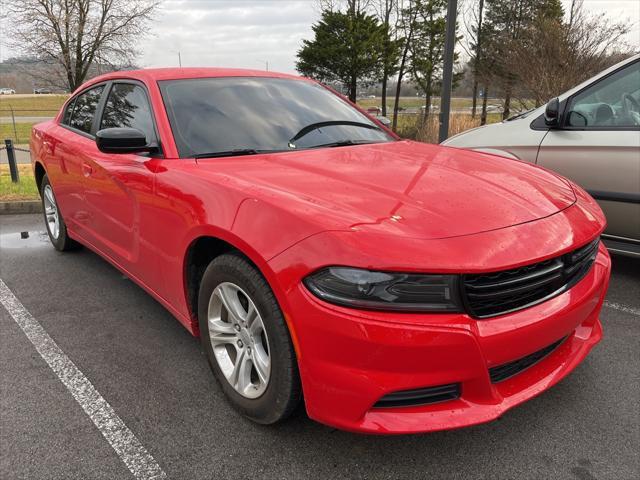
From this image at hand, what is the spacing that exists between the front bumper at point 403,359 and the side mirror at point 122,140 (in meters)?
1.40

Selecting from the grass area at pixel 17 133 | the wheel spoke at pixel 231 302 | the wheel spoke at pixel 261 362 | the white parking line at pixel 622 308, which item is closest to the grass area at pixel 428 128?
the white parking line at pixel 622 308

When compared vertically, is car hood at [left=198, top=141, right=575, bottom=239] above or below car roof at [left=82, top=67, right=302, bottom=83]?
below

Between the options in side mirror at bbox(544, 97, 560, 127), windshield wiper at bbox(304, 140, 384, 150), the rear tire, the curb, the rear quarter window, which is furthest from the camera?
the curb

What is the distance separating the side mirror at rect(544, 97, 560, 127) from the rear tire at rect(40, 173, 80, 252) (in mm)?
4149

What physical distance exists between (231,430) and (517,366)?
124 centimetres

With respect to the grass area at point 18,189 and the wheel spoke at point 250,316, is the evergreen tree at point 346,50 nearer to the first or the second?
the grass area at point 18,189

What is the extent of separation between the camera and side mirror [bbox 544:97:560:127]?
383 centimetres

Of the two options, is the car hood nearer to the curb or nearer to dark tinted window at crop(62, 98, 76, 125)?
dark tinted window at crop(62, 98, 76, 125)

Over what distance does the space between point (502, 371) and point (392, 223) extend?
70 cm

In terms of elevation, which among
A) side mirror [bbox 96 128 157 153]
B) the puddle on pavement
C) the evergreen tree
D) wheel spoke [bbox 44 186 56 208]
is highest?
the evergreen tree

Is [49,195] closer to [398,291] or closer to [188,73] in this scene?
[188,73]

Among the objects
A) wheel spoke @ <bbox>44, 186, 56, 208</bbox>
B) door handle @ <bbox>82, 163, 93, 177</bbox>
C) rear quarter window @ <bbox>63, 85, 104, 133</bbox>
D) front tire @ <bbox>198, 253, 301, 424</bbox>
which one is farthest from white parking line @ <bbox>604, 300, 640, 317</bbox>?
wheel spoke @ <bbox>44, 186, 56, 208</bbox>

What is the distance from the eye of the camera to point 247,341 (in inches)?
84.4

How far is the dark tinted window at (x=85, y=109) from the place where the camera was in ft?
12.2
